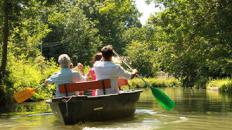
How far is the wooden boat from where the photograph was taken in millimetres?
11344

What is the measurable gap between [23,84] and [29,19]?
12.4ft

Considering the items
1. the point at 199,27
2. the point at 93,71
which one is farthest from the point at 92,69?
the point at 199,27

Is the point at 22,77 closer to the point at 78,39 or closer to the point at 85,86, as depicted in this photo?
the point at 85,86

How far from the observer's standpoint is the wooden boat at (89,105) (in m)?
11.3

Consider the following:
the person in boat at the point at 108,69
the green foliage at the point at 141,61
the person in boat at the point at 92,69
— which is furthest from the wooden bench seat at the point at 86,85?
the green foliage at the point at 141,61

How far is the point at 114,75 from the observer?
40.4ft

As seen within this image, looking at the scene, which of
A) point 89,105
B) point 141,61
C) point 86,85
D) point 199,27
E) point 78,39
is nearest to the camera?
point 89,105

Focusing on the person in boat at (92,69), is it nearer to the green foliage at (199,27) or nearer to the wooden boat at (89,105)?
the wooden boat at (89,105)

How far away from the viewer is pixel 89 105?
1163 centimetres

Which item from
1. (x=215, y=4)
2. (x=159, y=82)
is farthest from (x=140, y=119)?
(x=159, y=82)

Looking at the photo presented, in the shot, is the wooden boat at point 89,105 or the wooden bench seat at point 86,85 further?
the wooden bench seat at point 86,85

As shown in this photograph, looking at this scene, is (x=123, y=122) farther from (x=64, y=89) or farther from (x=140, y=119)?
(x=64, y=89)

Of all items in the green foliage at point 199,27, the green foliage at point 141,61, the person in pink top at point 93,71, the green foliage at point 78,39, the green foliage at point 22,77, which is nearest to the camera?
the person in pink top at point 93,71

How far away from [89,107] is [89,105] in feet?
0.19
